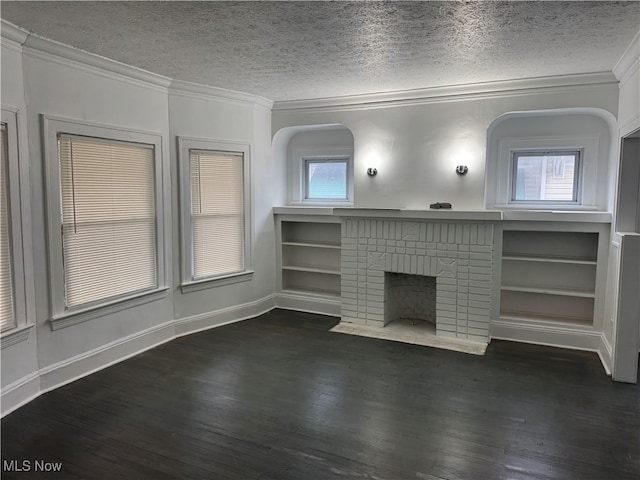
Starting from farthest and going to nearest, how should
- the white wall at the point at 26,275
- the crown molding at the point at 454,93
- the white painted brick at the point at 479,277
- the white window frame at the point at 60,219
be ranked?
1. the white painted brick at the point at 479,277
2. the crown molding at the point at 454,93
3. the white window frame at the point at 60,219
4. the white wall at the point at 26,275

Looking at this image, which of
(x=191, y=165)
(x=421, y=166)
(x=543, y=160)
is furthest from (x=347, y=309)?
(x=543, y=160)

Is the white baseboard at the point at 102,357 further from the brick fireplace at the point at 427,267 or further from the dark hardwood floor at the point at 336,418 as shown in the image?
the brick fireplace at the point at 427,267

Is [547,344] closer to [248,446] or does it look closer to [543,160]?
[543,160]

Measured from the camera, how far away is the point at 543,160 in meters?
4.74

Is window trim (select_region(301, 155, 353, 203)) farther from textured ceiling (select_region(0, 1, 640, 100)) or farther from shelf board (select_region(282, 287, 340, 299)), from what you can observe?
textured ceiling (select_region(0, 1, 640, 100))

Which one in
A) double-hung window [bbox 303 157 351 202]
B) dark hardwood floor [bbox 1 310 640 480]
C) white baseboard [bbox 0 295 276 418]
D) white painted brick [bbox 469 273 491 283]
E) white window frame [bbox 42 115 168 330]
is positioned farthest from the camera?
double-hung window [bbox 303 157 351 202]

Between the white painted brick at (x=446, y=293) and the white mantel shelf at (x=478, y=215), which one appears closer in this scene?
the white mantel shelf at (x=478, y=215)

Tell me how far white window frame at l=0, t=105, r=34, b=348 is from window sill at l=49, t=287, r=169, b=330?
0.24 m

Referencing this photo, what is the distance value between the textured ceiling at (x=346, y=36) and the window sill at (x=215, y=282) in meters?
2.17

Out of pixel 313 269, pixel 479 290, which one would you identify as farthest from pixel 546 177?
pixel 313 269

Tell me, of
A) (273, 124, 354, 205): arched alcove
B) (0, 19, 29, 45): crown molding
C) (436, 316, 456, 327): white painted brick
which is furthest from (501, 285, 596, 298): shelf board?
(0, 19, 29, 45): crown molding

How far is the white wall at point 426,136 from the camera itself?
14.5 ft

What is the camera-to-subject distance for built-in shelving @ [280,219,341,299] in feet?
19.1

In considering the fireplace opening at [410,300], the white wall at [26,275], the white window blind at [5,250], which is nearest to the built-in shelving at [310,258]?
the fireplace opening at [410,300]
